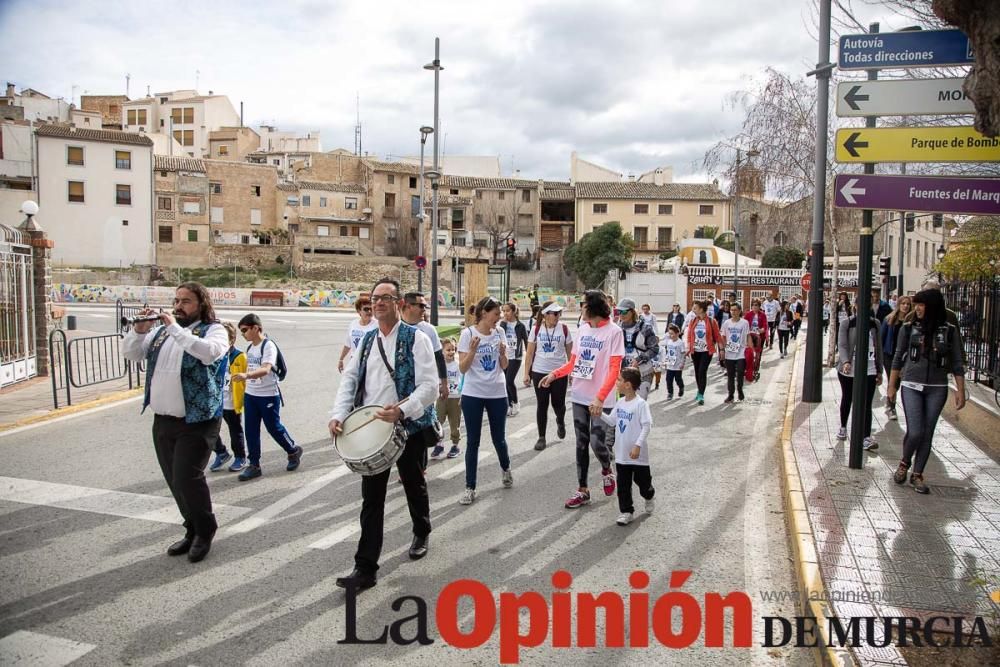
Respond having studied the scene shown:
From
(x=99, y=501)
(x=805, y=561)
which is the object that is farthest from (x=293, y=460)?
(x=805, y=561)

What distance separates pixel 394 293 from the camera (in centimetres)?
491

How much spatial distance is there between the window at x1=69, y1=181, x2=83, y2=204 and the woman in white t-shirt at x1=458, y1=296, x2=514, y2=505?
61.3m

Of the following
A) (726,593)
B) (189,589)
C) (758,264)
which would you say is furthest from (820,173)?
(758,264)

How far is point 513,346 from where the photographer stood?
11000 mm

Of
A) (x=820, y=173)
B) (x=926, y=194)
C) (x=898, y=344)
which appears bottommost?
(x=898, y=344)

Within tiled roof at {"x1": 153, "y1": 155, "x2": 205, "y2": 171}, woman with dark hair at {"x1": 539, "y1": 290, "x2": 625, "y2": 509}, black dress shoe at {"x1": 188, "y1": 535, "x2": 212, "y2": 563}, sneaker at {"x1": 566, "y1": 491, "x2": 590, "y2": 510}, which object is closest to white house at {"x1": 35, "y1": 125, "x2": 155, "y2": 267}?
tiled roof at {"x1": 153, "y1": 155, "x2": 205, "y2": 171}

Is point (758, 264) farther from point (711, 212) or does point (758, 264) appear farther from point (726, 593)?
point (726, 593)

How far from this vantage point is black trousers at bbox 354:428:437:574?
4668 millimetres

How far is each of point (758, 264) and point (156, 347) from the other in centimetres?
4889

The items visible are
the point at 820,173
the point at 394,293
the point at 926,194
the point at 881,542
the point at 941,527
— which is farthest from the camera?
the point at 820,173

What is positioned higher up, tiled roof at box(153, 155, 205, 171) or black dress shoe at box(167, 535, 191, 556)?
tiled roof at box(153, 155, 205, 171)

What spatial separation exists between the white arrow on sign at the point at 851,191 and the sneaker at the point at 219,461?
6.60m

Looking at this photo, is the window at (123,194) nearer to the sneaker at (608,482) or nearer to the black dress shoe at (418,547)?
the sneaker at (608,482)

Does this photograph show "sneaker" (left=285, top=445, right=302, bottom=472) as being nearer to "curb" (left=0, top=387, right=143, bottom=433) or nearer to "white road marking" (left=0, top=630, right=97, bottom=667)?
"white road marking" (left=0, top=630, right=97, bottom=667)
